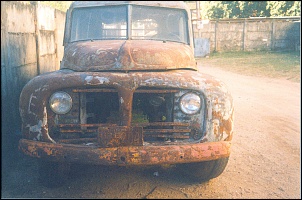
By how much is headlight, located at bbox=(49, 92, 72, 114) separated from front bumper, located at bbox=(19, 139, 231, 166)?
1.09 ft

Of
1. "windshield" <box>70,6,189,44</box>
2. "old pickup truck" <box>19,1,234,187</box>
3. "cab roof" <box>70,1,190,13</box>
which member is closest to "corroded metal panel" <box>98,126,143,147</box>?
"old pickup truck" <box>19,1,234,187</box>

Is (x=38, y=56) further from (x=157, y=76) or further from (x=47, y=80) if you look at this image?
(x=157, y=76)

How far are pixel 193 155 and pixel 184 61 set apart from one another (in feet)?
3.98

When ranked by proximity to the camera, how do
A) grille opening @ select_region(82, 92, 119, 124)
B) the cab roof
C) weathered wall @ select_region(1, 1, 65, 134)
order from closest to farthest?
grille opening @ select_region(82, 92, 119, 124) < weathered wall @ select_region(1, 1, 65, 134) < the cab roof

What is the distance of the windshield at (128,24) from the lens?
4.54 m

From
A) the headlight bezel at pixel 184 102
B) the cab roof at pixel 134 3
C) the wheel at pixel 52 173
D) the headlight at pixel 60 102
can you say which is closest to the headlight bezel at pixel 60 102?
the headlight at pixel 60 102

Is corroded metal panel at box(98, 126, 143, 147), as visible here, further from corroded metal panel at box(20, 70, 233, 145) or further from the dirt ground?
the dirt ground

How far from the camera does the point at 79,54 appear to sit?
390cm

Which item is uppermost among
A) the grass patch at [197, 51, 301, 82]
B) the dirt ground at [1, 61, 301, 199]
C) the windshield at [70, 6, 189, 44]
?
the windshield at [70, 6, 189, 44]

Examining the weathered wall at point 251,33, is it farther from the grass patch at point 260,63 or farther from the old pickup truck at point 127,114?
the old pickup truck at point 127,114

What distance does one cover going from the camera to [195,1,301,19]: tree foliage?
70.9 feet

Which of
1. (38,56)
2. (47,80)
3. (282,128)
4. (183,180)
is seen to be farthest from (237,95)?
(47,80)

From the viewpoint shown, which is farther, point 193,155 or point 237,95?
point 237,95

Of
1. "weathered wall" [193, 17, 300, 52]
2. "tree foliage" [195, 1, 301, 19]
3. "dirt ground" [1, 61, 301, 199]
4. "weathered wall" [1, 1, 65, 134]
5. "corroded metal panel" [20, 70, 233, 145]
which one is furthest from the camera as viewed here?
"tree foliage" [195, 1, 301, 19]
